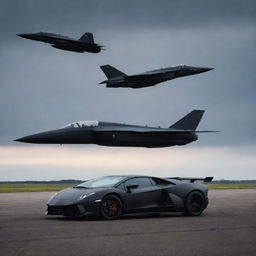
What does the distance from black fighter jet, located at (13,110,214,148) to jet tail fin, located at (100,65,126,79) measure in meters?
9.54

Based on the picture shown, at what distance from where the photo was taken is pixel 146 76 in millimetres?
64000

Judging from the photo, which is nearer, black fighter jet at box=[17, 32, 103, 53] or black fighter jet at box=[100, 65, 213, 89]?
black fighter jet at box=[17, 32, 103, 53]

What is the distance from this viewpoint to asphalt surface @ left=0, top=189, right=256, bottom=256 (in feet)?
26.7

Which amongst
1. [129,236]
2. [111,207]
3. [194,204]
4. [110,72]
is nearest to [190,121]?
[110,72]

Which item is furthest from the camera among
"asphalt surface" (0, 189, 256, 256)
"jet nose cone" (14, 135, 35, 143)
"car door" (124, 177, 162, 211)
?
"jet nose cone" (14, 135, 35, 143)

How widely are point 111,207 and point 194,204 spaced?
8.60 ft

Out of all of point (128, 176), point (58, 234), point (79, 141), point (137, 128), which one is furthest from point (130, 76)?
point (58, 234)

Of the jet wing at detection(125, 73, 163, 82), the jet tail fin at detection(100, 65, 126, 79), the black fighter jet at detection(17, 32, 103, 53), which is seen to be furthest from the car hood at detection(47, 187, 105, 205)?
the jet tail fin at detection(100, 65, 126, 79)

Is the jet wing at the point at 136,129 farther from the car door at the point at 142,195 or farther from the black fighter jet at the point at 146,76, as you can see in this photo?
the car door at the point at 142,195

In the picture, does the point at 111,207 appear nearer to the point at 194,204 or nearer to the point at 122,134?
the point at 194,204

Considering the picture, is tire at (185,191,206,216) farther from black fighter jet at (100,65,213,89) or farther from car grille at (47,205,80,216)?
black fighter jet at (100,65,213,89)

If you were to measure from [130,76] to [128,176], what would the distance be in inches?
1897

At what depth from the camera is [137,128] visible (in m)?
58.1

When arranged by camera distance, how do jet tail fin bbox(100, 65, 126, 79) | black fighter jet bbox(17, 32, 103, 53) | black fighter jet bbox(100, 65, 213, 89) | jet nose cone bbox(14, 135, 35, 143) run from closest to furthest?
jet nose cone bbox(14, 135, 35, 143), black fighter jet bbox(17, 32, 103, 53), black fighter jet bbox(100, 65, 213, 89), jet tail fin bbox(100, 65, 126, 79)
